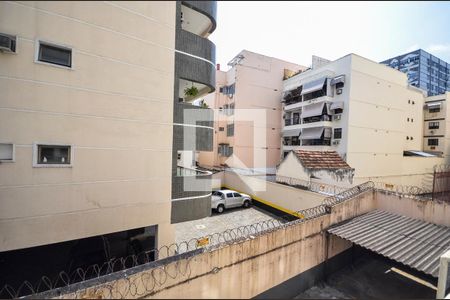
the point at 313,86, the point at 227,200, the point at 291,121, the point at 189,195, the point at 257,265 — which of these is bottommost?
the point at 227,200

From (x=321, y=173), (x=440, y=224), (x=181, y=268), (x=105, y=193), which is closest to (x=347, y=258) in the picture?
(x=440, y=224)

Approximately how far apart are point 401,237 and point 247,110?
17.8 metres

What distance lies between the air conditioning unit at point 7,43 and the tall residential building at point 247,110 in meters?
18.8

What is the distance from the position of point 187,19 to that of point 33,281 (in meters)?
8.25

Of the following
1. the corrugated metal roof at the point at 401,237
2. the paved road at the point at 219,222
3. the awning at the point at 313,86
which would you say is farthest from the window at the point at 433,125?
the paved road at the point at 219,222

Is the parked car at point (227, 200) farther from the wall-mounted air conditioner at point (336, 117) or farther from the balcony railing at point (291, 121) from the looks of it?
the balcony railing at point (291, 121)

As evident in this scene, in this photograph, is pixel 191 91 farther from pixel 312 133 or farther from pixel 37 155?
pixel 312 133

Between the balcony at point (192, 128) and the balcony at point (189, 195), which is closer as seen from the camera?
the balcony at point (192, 128)

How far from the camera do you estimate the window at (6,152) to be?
14.1 ft

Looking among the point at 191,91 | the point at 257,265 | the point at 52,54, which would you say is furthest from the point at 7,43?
the point at 257,265

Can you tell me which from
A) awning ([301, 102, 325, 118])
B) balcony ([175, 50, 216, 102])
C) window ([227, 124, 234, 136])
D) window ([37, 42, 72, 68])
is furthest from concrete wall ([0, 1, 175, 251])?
window ([227, 124, 234, 136])

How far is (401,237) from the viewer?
6.98m

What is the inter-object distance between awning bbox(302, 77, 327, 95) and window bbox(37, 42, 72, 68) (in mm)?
19112

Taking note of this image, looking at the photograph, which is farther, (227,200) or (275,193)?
(227,200)
